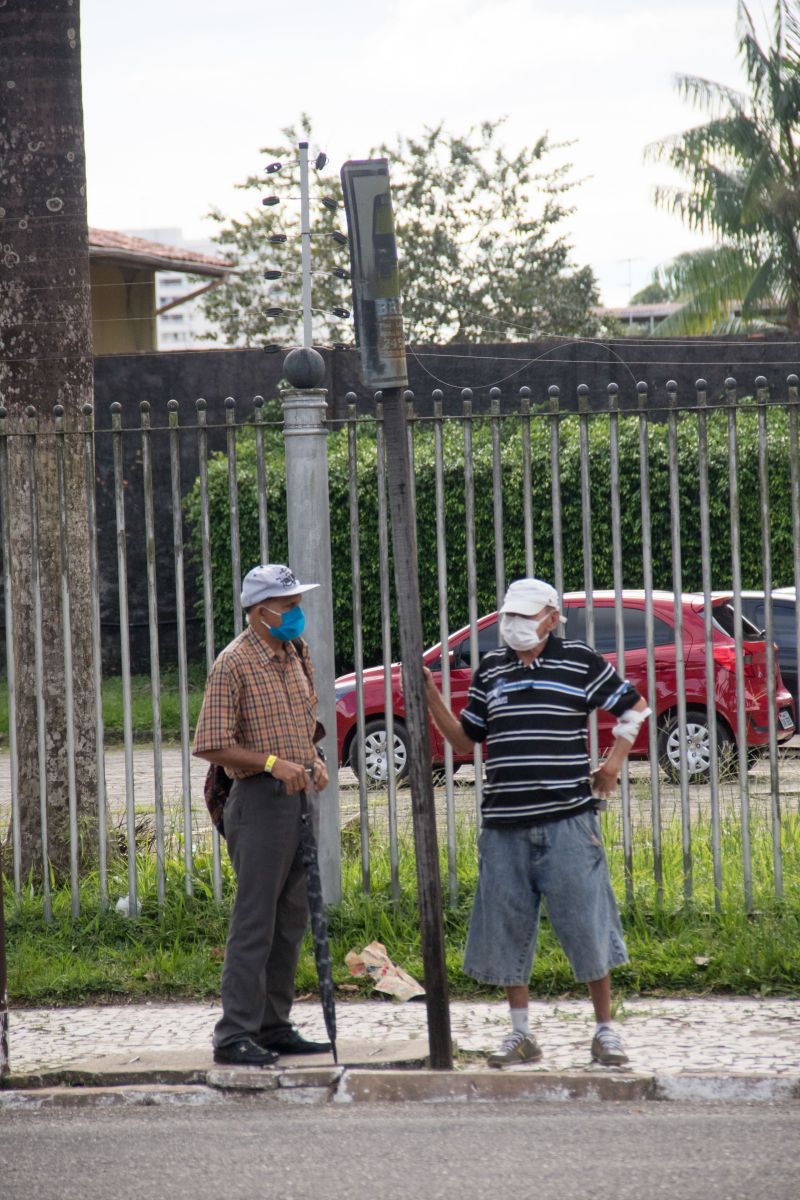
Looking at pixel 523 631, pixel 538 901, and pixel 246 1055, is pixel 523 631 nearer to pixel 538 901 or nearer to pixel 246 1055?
pixel 538 901

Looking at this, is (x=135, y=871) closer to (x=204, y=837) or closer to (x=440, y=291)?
(x=204, y=837)

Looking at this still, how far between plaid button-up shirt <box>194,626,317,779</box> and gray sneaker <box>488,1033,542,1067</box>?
123 centimetres

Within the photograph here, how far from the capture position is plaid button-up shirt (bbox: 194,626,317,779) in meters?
5.56

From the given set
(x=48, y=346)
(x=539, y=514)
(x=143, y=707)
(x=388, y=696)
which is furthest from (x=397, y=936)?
(x=143, y=707)

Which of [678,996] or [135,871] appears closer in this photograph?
[678,996]

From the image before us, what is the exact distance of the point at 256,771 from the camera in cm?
557

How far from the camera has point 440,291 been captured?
145 ft

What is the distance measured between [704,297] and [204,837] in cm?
2620

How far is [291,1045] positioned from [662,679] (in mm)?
6630

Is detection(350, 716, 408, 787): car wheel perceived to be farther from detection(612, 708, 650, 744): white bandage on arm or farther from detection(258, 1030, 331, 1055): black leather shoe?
detection(612, 708, 650, 744): white bandage on arm

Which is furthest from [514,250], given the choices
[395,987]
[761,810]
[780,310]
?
[395,987]

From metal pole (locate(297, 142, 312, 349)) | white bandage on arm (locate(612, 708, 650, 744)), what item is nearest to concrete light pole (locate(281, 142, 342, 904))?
white bandage on arm (locate(612, 708, 650, 744))

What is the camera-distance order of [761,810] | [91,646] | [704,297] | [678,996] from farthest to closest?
1. [704,297]
2. [761,810]
3. [91,646]
4. [678,996]

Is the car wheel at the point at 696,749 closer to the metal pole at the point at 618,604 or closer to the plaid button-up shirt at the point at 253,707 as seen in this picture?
the metal pole at the point at 618,604
